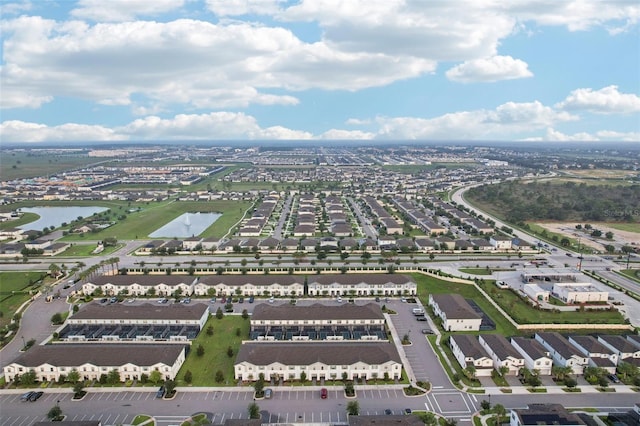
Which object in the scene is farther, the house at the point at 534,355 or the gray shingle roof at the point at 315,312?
the gray shingle roof at the point at 315,312

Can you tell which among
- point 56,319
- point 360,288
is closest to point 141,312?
point 56,319

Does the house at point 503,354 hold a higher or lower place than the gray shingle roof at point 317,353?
lower

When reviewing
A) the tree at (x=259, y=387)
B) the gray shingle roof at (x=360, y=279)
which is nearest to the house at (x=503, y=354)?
the gray shingle roof at (x=360, y=279)

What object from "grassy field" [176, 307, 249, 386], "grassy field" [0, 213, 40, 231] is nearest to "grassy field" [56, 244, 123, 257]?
"grassy field" [0, 213, 40, 231]

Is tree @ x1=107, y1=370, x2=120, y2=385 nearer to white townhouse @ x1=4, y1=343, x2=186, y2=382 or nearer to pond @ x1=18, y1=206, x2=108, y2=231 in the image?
white townhouse @ x1=4, y1=343, x2=186, y2=382

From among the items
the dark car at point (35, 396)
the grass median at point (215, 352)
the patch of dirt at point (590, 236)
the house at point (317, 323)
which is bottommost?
the dark car at point (35, 396)

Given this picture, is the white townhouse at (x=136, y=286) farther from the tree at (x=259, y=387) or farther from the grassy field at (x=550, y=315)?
the grassy field at (x=550, y=315)
